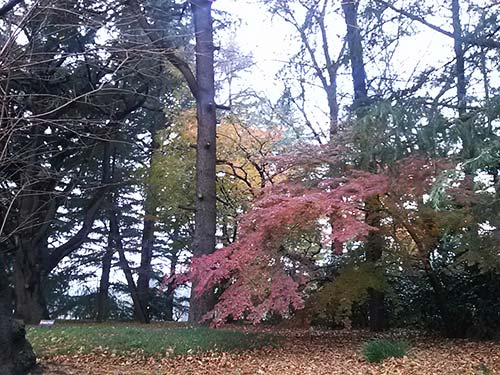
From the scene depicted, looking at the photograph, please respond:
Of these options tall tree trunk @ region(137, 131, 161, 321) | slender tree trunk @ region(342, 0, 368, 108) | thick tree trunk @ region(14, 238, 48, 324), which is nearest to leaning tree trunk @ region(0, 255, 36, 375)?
slender tree trunk @ region(342, 0, 368, 108)

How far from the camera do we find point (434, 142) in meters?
6.18

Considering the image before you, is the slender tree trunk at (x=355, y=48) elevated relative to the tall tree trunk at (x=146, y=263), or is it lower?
elevated

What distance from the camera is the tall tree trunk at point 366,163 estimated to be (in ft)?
24.8

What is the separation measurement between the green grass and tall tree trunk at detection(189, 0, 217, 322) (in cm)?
114

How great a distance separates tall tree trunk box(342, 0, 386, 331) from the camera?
24.8 feet

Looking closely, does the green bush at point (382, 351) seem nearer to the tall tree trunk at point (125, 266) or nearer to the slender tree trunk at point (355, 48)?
the slender tree trunk at point (355, 48)

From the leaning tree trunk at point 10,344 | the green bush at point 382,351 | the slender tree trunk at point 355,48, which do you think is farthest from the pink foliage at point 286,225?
the leaning tree trunk at point 10,344

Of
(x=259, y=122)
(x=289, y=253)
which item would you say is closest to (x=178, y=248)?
(x=259, y=122)

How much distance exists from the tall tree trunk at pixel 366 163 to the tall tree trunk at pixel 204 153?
2.84 metres

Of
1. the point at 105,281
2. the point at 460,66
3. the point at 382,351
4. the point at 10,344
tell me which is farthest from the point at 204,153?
the point at 105,281

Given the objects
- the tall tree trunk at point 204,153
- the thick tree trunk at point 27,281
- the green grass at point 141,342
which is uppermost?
the tall tree trunk at point 204,153

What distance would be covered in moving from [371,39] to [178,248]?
10303 millimetres

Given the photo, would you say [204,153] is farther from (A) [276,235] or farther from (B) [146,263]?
(B) [146,263]

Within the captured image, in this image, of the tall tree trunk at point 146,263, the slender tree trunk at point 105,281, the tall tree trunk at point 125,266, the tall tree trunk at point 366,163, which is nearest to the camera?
the tall tree trunk at point 366,163
